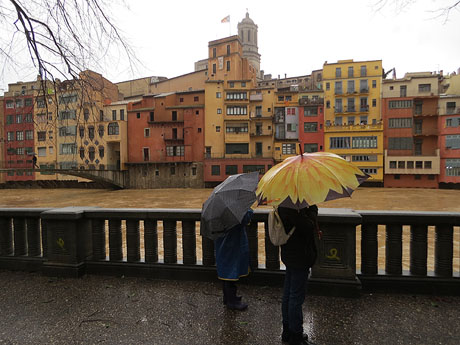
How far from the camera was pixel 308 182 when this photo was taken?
97.8 inches

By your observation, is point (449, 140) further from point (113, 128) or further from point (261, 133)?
point (113, 128)

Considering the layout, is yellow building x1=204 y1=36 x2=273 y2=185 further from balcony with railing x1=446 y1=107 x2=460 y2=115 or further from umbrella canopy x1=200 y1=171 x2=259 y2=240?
umbrella canopy x1=200 y1=171 x2=259 y2=240

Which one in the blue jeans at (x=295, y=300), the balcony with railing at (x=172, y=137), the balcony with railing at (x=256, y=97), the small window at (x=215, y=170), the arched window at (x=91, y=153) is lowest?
the small window at (x=215, y=170)

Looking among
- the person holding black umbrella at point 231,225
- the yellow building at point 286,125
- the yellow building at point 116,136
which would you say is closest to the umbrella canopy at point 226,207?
the person holding black umbrella at point 231,225

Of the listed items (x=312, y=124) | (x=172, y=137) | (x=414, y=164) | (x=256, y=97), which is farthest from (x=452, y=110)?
(x=172, y=137)

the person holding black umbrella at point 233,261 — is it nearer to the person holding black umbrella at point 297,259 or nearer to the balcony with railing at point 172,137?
the person holding black umbrella at point 297,259

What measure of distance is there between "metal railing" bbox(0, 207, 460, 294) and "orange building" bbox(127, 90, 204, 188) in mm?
41333

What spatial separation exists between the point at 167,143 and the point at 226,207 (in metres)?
45.4

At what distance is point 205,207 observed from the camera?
3.27 meters

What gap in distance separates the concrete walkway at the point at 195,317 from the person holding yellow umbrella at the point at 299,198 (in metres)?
0.38

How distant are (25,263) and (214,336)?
3.51 meters

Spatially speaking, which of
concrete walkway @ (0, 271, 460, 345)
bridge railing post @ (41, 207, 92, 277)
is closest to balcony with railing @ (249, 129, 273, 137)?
bridge railing post @ (41, 207, 92, 277)

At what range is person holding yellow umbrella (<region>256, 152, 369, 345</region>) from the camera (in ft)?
8.08

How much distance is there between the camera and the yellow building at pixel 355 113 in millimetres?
42406
